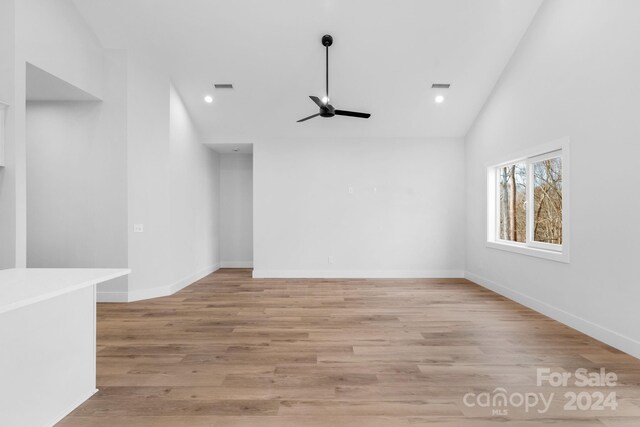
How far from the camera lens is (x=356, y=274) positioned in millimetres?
6160

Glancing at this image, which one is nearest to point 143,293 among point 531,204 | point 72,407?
point 72,407

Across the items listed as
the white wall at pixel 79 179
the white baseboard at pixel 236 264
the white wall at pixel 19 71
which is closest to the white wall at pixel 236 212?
the white baseboard at pixel 236 264

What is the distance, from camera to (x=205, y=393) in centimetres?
214

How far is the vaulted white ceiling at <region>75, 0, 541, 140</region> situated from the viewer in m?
4.09

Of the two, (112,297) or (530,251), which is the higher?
(530,251)

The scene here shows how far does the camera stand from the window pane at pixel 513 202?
4.72m

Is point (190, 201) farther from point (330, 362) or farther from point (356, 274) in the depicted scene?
point (330, 362)

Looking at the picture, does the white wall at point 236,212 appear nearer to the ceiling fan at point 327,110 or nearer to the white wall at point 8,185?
the ceiling fan at point 327,110

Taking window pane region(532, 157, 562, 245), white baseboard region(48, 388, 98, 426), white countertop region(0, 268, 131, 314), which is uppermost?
window pane region(532, 157, 562, 245)

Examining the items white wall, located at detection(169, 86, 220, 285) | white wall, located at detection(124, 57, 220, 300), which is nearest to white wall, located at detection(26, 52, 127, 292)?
white wall, located at detection(124, 57, 220, 300)

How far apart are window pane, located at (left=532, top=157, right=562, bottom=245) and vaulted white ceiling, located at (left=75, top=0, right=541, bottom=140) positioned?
1.67 metres

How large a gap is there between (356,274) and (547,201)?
320 cm

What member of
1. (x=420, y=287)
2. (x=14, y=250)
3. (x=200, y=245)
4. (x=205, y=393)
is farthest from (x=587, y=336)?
(x=200, y=245)

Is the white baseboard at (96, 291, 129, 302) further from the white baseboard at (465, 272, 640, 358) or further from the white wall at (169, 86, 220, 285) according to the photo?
the white baseboard at (465, 272, 640, 358)
